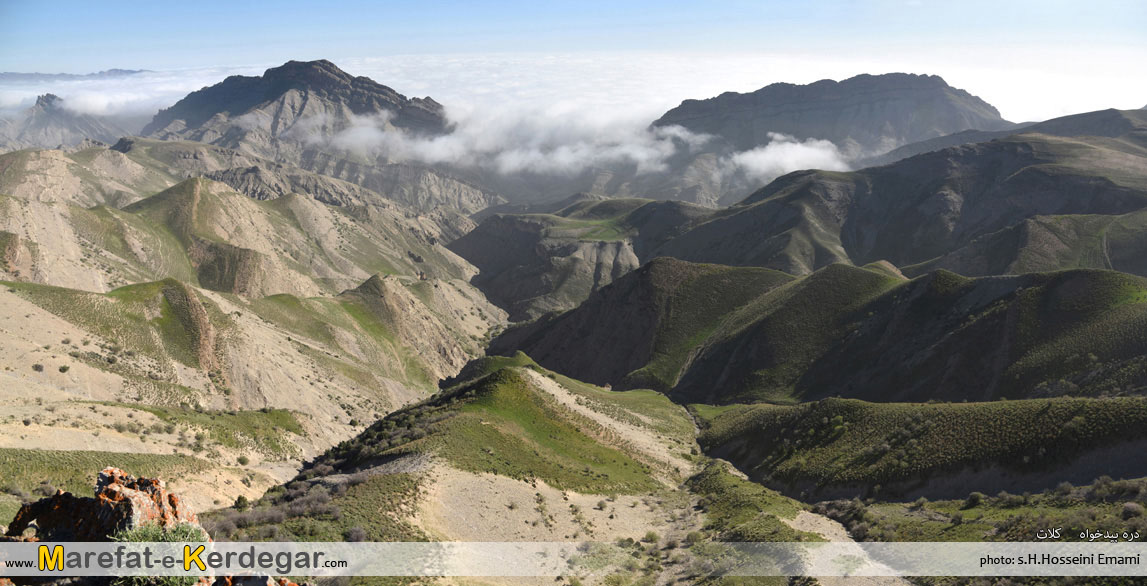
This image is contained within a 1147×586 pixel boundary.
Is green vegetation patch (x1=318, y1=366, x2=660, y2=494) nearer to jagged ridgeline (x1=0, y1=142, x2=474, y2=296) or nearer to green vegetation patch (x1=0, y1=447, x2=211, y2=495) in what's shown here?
green vegetation patch (x1=0, y1=447, x2=211, y2=495)

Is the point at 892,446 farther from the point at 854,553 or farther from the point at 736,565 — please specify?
the point at 736,565

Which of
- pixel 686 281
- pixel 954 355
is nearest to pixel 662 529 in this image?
pixel 954 355

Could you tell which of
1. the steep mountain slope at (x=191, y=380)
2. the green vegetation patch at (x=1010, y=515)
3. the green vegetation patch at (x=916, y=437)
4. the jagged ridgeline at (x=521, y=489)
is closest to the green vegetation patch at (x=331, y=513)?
the jagged ridgeline at (x=521, y=489)

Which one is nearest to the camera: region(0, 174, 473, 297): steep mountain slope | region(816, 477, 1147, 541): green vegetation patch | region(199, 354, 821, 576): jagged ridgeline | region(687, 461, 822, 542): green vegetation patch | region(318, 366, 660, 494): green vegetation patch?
region(816, 477, 1147, 541): green vegetation patch

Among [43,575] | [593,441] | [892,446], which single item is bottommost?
[593,441]

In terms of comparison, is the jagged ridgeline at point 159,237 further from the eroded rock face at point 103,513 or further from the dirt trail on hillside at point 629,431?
the eroded rock face at point 103,513

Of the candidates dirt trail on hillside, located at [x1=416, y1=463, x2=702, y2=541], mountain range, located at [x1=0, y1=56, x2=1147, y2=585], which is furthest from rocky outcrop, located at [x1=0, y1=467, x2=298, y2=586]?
dirt trail on hillside, located at [x1=416, y1=463, x2=702, y2=541]
